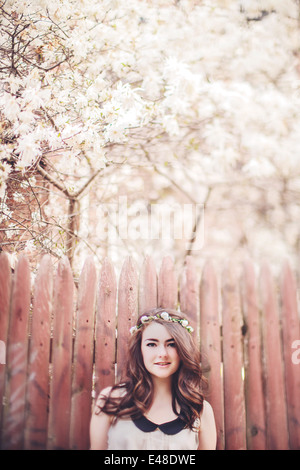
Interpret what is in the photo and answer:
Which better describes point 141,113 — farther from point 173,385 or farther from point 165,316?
point 173,385

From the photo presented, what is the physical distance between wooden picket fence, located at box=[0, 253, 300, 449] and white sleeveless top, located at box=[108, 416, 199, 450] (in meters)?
0.44

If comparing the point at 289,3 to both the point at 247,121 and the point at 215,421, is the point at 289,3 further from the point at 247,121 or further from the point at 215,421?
the point at 215,421

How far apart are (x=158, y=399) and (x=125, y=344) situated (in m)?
→ 0.50

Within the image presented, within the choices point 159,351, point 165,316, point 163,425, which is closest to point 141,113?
point 165,316

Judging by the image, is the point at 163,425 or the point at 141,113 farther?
the point at 141,113

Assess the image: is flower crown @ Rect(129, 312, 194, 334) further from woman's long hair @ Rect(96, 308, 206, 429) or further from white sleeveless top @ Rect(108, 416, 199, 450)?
white sleeveless top @ Rect(108, 416, 199, 450)

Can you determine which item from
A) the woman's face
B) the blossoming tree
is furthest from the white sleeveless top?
the blossoming tree

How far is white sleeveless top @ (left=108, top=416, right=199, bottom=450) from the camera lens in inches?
83.3

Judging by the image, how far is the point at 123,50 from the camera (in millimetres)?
4848

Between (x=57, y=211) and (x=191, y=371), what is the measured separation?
3290mm

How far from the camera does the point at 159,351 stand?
2.27 meters

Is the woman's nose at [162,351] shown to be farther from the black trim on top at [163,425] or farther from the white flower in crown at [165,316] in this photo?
the black trim on top at [163,425]

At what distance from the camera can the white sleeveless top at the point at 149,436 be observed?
2.12 metres

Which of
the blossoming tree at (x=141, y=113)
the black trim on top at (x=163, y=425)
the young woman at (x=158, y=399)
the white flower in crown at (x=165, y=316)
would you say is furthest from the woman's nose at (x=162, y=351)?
the blossoming tree at (x=141, y=113)
